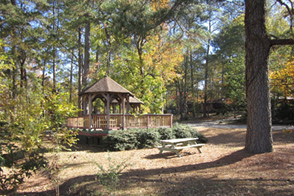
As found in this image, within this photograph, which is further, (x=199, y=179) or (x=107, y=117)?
(x=107, y=117)

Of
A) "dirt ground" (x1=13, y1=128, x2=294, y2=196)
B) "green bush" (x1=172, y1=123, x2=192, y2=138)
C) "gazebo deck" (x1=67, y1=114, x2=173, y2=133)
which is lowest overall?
"dirt ground" (x1=13, y1=128, x2=294, y2=196)

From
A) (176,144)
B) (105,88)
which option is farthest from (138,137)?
(105,88)

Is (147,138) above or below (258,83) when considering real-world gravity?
below

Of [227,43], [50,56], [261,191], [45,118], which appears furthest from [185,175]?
[227,43]

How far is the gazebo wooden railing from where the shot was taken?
44.2 ft

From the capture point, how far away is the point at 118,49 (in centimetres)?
1644

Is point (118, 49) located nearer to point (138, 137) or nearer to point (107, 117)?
point (107, 117)

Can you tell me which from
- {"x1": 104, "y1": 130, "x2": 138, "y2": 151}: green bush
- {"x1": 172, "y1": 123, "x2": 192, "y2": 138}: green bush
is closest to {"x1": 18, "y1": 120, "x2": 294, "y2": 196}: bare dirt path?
{"x1": 104, "y1": 130, "x2": 138, "y2": 151}: green bush

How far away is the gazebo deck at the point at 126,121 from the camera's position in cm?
1345

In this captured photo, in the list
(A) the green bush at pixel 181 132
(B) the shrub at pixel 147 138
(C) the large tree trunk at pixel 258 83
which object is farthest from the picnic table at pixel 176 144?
(A) the green bush at pixel 181 132

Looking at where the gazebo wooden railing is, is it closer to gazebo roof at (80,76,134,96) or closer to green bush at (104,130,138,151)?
green bush at (104,130,138,151)

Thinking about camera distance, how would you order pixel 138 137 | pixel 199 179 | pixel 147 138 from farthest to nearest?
pixel 147 138 → pixel 138 137 → pixel 199 179

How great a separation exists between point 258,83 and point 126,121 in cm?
816

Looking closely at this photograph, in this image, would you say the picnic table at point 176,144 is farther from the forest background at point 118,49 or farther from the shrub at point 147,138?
the forest background at point 118,49
